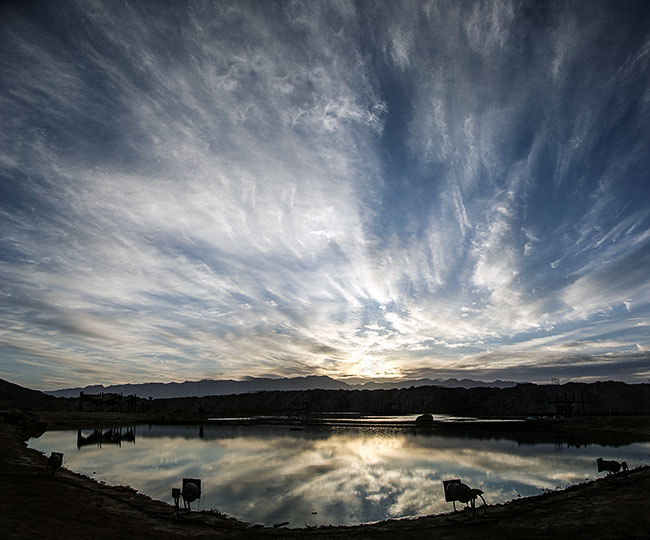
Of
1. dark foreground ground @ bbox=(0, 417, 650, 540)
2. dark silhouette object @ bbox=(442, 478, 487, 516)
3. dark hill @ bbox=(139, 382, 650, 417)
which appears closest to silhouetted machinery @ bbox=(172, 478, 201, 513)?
dark foreground ground @ bbox=(0, 417, 650, 540)

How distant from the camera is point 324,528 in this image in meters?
16.5

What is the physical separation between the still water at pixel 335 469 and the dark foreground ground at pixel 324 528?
252 centimetres

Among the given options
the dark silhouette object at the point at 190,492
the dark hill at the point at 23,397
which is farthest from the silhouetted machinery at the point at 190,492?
the dark hill at the point at 23,397

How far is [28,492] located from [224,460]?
725 inches

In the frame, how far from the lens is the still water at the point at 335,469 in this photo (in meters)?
21.1

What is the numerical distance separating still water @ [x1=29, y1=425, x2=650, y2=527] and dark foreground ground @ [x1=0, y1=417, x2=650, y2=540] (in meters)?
2.52

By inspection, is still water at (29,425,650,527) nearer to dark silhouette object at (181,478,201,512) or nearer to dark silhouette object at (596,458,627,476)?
dark silhouette object at (181,478,201,512)

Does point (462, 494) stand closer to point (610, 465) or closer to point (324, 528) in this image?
point (324, 528)

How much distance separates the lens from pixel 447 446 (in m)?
45.8

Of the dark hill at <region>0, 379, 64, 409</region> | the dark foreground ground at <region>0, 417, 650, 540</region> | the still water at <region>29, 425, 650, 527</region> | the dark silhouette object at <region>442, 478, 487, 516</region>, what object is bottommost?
the still water at <region>29, 425, 650, 527</region>

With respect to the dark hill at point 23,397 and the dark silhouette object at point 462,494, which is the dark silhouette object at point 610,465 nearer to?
the dark silhouette object at point 462,494

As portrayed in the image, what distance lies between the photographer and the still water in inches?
830

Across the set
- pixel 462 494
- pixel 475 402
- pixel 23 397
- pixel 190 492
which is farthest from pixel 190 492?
pixel 23 397

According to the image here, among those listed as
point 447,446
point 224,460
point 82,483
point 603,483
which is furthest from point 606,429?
point 82,483
